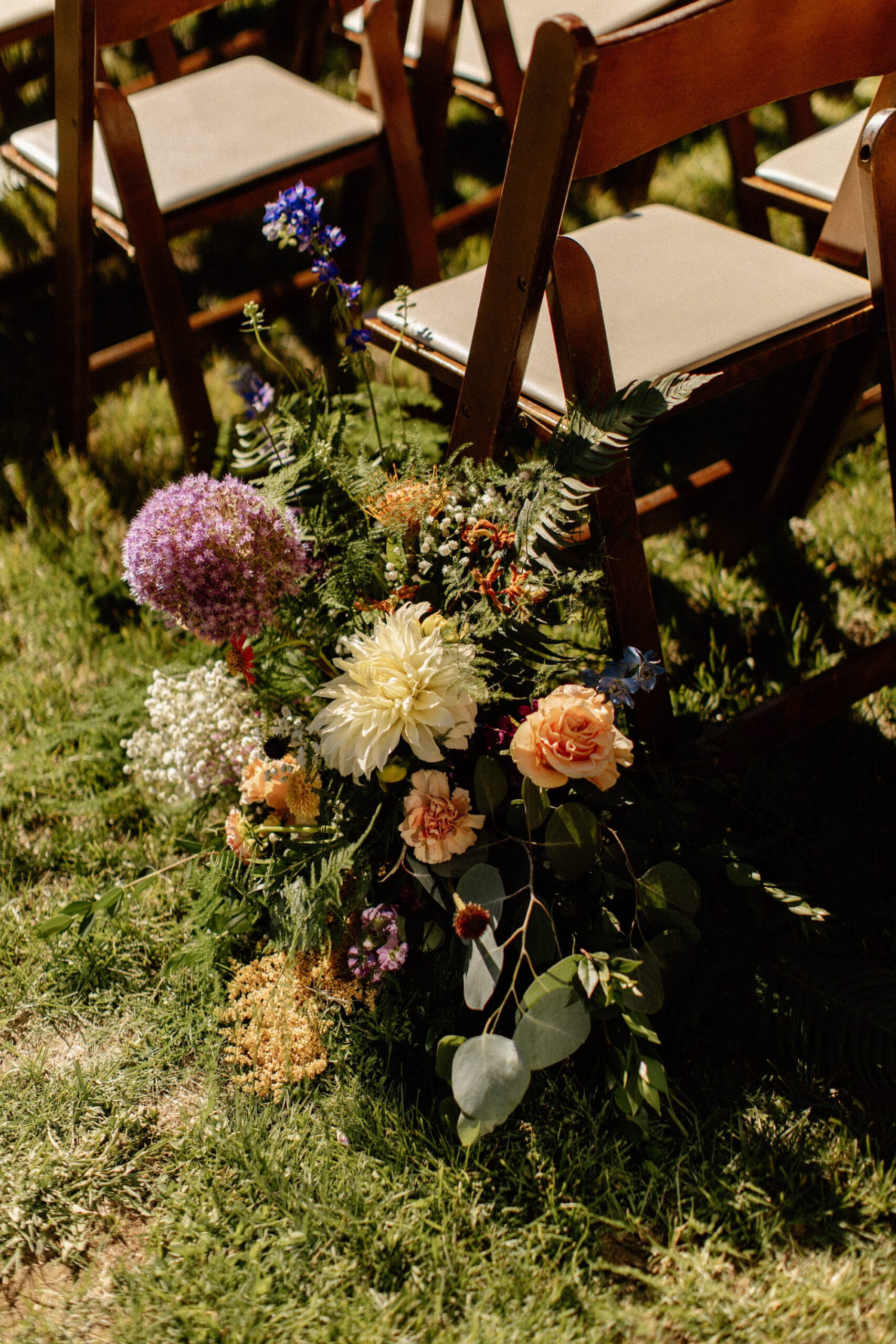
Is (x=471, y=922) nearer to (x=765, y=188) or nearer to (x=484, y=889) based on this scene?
(x=484, y=889)

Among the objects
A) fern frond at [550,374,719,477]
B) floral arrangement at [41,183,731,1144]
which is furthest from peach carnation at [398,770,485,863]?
fern frond at [550,374,719,477]

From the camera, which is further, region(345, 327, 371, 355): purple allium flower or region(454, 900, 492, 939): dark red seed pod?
region(345, 327, 371, 355): purple allium flower

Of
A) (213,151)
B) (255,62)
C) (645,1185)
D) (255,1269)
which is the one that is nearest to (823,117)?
(255,62)

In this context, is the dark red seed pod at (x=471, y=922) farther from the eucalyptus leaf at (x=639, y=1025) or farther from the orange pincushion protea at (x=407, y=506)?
the orange pincushion protea at (x=407, y=506)

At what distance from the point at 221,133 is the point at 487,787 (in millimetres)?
1622

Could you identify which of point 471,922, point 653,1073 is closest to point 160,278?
point 471,922

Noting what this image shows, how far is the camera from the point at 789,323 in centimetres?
155

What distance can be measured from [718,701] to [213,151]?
1517 millimetres

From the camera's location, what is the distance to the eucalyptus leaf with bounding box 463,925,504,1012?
4.25ft

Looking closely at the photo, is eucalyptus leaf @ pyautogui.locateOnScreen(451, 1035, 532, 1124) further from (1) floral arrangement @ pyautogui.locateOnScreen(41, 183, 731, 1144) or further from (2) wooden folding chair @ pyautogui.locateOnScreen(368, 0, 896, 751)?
(2) wooden folding chair @ pyautogui.locateOnScreen(368, 0, 896, 751)

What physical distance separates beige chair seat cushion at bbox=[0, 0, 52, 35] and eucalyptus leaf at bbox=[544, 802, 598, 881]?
7.92 ft

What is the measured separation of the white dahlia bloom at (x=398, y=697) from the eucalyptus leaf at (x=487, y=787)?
0.09 m

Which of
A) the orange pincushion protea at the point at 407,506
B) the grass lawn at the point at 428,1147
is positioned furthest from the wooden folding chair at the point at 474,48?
the grass lawn at the point at 428,1147

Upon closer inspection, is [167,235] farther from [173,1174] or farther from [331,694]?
[173,1174]
